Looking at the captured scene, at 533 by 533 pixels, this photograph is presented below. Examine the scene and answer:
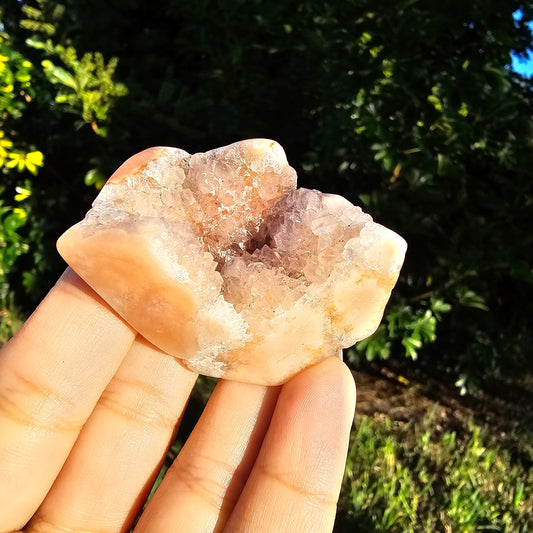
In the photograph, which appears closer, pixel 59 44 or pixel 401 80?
pixel 401 80

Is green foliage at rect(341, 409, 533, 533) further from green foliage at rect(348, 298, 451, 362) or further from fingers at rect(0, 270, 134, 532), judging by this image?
fingers at rect(0, 270, 134, 532)

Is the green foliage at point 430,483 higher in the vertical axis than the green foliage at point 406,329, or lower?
lower

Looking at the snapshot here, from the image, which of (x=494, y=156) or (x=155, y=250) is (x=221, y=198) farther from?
(x=494, y=156)

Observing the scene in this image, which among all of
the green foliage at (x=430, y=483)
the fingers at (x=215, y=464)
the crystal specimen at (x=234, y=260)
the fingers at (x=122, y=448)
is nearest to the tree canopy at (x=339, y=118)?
the green foliage at (x=430, y=483)

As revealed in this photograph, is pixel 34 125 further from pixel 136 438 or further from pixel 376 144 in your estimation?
pixel 136 438

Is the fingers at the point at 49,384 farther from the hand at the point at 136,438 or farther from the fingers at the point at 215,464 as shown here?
the fingers at the point at 215,464

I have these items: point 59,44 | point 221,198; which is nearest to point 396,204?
point 221,198

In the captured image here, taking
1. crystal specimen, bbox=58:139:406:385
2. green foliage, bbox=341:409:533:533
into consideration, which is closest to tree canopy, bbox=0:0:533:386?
green foliage, bbox=341:409:533:533
